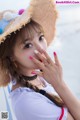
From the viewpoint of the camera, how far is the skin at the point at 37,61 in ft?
2.75

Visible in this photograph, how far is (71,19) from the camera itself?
5.85 feet

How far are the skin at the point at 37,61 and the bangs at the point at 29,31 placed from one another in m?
0.01

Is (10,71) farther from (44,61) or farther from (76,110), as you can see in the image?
(76,110)

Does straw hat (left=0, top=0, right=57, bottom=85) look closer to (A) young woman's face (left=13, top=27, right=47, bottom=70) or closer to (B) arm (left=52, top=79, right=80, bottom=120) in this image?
(A) young woman's face (left=13, top=27, right=47, bottom=70)

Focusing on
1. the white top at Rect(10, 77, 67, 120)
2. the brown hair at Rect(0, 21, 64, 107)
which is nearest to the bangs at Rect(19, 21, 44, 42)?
the brown hair at Rect(0, 21, 64, 107)

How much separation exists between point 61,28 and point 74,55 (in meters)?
0.19

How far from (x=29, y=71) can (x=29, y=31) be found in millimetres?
136

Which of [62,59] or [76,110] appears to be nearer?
[76,110]

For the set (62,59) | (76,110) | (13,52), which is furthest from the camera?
(62,59)

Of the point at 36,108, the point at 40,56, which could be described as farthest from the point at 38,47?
the point at 36,108

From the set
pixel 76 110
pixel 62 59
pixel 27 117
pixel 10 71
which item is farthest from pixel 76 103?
pixel 62 59

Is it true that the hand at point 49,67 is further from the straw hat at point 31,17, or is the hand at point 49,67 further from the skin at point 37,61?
the straw hat at point 31,17

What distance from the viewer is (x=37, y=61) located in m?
0.84

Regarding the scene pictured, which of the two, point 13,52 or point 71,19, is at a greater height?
point 13,52
